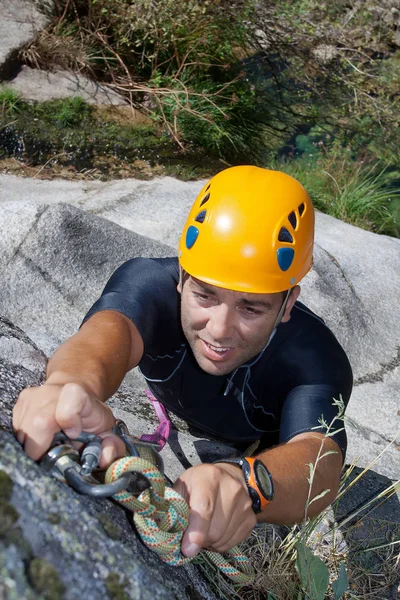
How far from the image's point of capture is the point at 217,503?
1.75 m

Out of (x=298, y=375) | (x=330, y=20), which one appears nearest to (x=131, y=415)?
(x=298, y=375)

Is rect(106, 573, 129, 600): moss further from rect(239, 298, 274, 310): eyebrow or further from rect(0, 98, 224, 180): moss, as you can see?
rect(0, 98, 224, 180): moss

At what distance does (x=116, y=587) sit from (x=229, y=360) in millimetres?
1251

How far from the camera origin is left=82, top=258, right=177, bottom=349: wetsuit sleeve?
260cm

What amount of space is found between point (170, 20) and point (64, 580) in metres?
7.49

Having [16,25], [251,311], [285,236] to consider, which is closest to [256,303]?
[251,311]

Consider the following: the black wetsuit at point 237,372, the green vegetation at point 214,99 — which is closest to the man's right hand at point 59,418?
the black wetsuit at point 237,372

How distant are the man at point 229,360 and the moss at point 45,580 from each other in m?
0.33

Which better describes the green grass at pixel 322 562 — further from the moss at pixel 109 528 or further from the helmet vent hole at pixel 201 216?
the helmet vent hole at pixel 201 216

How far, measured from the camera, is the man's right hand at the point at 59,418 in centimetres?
162

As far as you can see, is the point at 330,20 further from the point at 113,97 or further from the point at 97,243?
the point at 97,243

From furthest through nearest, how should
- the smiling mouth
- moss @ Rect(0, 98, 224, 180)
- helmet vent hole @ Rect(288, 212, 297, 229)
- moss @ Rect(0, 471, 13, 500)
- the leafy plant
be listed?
the leafy plant → moss @ Rect(0, 98, 224, 180) → helmet vent hole @ Rect(288, 212, 297, 229) → the smiling mouth → moss @ Rect(0, 471, 13, 500)

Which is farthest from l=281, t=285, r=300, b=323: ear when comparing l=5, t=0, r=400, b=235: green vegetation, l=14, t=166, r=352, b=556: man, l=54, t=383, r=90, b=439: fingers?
l=5, t=0, r=400, b=235: green vegetation

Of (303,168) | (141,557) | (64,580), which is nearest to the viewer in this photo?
(64,580)
